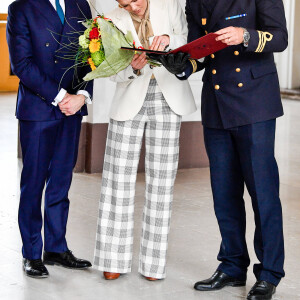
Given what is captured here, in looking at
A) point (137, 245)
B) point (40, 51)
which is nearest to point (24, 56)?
point (40, 51)

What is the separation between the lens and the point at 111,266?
4.71 metres

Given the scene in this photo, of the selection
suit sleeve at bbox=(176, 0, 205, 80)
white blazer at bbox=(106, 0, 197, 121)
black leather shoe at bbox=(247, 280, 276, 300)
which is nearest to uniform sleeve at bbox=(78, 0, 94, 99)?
white blazer at bbox=(106, 0, 197, 121)

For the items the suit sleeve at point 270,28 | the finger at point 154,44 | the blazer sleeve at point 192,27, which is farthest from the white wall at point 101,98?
the suit sleeve at point 270,28

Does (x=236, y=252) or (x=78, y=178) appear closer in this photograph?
(x=236, y=252)

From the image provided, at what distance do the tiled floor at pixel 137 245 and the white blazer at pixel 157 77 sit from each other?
998 millimetres

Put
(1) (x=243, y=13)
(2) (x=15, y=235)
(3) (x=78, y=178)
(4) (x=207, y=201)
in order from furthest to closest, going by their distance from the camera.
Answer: (3) (x=78, y=178) → (4) (x=207, y=201) → (2) (x=15, y=235) → (1) (x=243, y=13)

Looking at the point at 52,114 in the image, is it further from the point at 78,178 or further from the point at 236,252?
the point at 78,178

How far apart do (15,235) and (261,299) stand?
2.09 meters

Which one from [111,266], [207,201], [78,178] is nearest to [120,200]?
[111,266]

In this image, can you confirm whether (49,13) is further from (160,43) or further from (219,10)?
(219,10)

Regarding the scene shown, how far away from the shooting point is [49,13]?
15.0 ft

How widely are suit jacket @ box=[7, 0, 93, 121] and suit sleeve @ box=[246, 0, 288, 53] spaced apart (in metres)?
1.13

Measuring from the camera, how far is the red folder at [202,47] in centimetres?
395

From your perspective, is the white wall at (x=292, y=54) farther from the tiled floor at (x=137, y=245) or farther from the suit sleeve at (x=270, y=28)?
the suit sleeve at (x=270, y=28)
